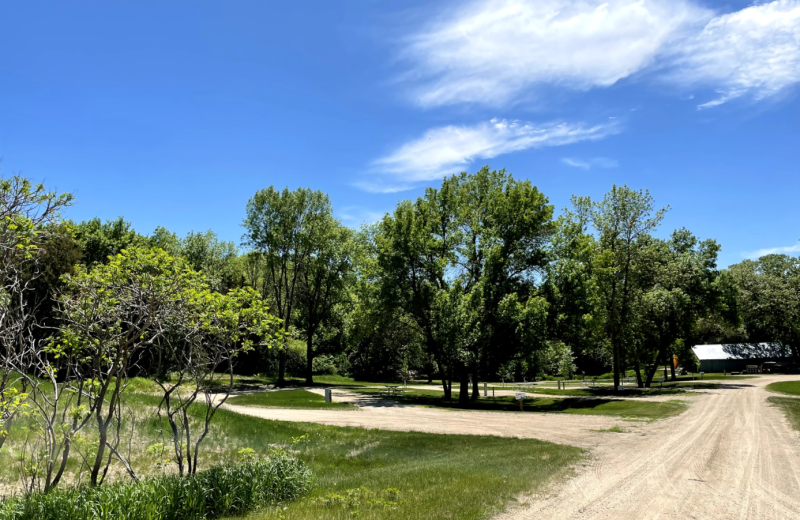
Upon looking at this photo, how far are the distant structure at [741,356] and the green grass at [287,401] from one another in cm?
6550

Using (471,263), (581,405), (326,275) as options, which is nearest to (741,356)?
(581,405)

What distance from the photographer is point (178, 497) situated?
8.27 metres

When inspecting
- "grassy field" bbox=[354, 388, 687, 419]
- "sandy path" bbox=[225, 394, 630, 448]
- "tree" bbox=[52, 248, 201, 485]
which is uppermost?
"tree" bbox=[52, 248, 201, 485]

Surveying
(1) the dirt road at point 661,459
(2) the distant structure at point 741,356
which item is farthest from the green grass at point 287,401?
(2) the distant structure at point 741,356

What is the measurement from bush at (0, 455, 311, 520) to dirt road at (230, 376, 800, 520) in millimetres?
4490

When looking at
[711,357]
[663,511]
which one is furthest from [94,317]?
[711,357]

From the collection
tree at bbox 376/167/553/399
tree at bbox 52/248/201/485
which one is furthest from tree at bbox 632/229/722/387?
tree at bbox 52/248/201/485

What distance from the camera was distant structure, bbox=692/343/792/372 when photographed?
7512 cm

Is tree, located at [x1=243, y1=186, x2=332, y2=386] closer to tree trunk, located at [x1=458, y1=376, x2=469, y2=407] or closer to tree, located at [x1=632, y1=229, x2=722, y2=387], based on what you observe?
tree trunk, located at [x1=458, y1=376, x2=469, y2=407]

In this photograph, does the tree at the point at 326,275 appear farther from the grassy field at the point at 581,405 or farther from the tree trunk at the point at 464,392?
the tree trunk at the point at 464,392

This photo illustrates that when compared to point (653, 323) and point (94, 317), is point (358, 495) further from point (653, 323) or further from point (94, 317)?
point (653, 323)

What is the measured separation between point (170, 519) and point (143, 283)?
3.91 m

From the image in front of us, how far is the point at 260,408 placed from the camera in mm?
28656

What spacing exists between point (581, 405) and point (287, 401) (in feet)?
64.1
